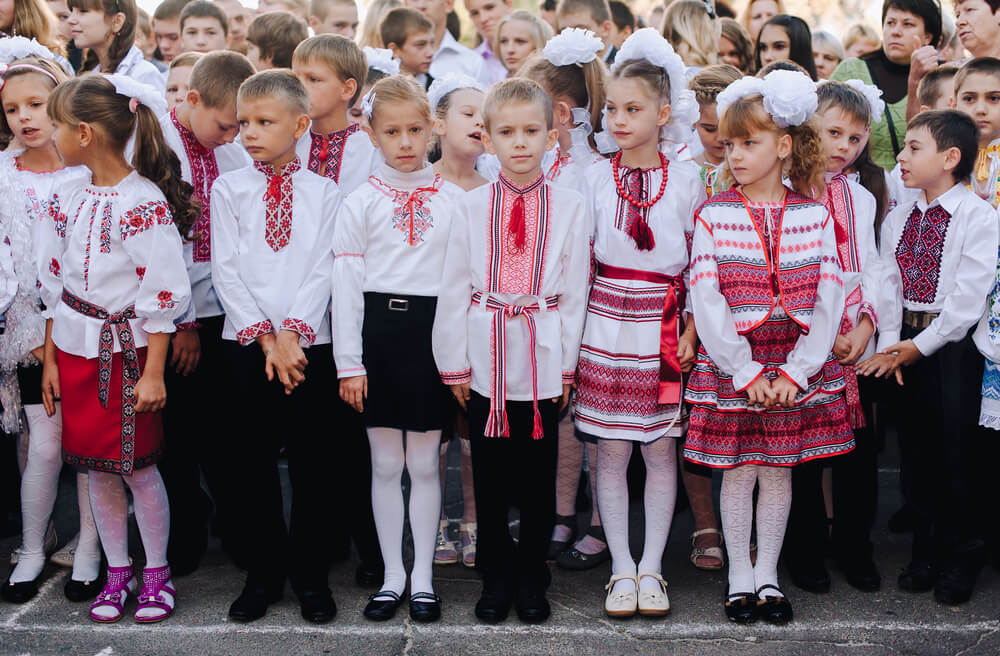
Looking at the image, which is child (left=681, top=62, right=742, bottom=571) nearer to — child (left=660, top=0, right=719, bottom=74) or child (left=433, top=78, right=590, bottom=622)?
child (left=433, top=78, right=590, bottom=622)

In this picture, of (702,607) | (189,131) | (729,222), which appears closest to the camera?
(729,222)

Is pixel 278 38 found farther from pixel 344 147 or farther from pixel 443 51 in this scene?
pixel 443 51

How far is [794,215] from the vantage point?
345cm

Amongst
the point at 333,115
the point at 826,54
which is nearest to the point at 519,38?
the point at 333,115

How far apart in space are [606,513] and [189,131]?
7.05 ft

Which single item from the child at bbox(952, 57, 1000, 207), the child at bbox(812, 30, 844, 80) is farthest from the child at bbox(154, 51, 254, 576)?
the child at bbox(812, 30, 844, 80)

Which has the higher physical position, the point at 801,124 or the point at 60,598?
the point at 801,124

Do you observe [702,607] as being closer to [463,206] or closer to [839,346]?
[839,346]

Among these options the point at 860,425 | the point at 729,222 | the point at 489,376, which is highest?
the point at 729,222

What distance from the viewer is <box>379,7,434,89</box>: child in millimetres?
5531

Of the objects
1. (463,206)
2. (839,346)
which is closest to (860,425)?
(839,346)

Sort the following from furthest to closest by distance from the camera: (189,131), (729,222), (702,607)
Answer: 1. (189,131)
2. (702,607)
3. (729,222)

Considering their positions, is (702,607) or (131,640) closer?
(131,640)

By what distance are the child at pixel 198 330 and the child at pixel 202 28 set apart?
1.75 m
